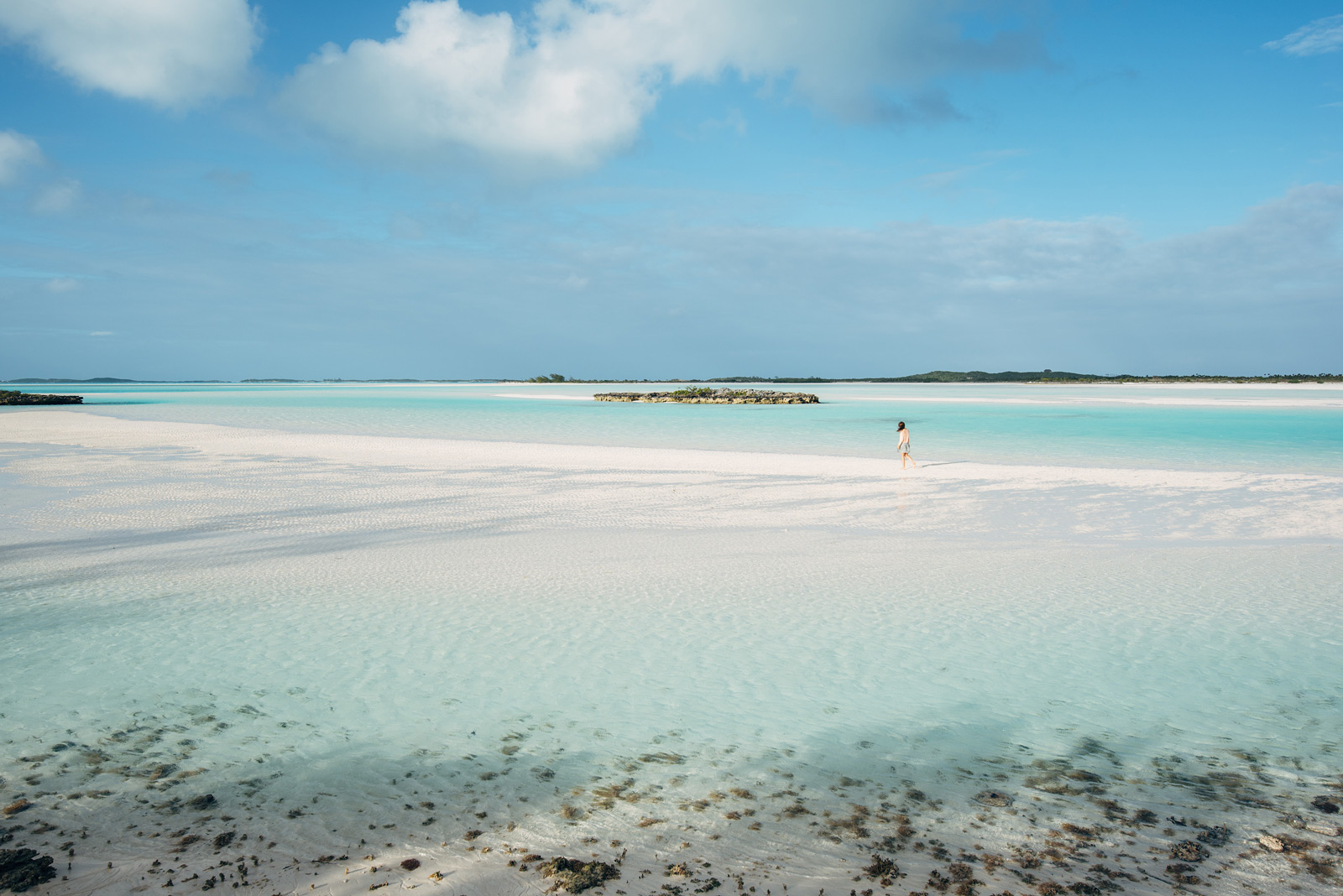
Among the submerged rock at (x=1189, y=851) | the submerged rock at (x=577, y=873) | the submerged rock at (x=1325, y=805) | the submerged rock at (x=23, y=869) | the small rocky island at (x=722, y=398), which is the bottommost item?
the submerged rock at (x=1325, y=805)

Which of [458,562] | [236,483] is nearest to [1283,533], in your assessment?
[458,562]

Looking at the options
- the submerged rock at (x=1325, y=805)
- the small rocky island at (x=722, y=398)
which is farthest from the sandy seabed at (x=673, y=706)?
the small rocky island at (x=722, y=398)

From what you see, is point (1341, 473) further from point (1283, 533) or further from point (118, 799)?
point (118, 799)

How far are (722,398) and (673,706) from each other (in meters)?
61.2

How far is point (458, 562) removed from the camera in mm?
8883

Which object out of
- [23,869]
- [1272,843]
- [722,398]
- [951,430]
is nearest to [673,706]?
[1272,843]

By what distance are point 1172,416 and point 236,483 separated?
44.9m

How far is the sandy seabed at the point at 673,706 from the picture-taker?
11.5 ft

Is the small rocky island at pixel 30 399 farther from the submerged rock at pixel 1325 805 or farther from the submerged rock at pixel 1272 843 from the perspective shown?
the submerged rock at pixel 1325 805

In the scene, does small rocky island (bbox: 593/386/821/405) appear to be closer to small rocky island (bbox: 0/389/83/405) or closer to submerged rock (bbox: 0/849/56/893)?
small rocky island (bbox: 0/389/83/405)

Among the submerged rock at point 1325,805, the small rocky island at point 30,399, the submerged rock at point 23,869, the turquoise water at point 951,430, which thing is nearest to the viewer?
the submerged rock at point 23,869

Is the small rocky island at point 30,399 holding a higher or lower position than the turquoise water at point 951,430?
higher

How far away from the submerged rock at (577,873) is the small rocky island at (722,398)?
193ft

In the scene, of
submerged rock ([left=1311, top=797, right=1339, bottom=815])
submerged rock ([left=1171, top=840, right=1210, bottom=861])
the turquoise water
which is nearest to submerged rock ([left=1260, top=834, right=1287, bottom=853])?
submerged rock ([left=1171, top=840, right=1210, bottom=861])
